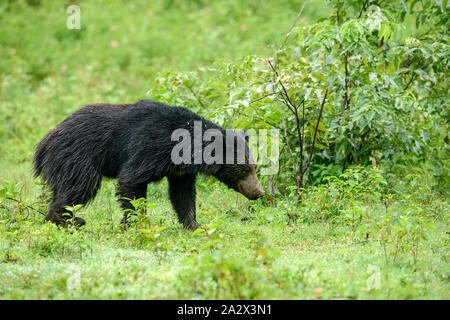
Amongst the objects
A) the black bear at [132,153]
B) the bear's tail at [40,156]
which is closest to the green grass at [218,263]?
the black bear at [132,153]

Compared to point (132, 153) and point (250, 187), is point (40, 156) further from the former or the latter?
point (250, 187)

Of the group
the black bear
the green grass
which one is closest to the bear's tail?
the black bear

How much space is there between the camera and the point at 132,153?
6.12 metres

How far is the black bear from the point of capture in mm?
6066

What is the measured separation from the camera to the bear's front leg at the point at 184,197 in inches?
255

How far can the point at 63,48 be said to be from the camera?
14320mm

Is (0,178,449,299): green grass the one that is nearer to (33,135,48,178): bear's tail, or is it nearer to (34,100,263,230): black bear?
(34,100,263,230): black bear

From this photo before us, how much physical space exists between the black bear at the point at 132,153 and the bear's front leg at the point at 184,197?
0.11 m

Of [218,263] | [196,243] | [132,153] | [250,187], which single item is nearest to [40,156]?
[132,153]

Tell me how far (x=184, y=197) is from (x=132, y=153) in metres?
0.86

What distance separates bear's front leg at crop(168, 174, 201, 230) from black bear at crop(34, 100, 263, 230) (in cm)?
11

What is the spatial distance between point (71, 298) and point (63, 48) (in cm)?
1168

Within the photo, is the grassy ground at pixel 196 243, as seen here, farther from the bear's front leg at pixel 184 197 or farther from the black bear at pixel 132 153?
the black bear at pixel 132 153
